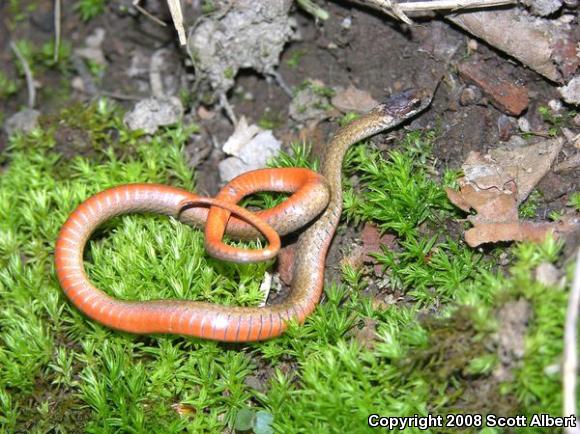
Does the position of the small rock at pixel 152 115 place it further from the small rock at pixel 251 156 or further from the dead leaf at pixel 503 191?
the dead leaf at pixel 503 191

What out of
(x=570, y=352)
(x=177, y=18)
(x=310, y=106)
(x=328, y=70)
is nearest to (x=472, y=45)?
(x=328, y=70)

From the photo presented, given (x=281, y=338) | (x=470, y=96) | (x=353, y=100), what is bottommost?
(x=281, y=338)

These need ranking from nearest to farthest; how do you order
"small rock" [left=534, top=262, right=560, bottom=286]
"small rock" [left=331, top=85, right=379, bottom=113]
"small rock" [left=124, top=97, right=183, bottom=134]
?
"small rock" [left=534, top=262, right=560, bottom=286], "small rock" [left=331, top=85, right=379, bottom=113], "small rock" [left=124, top=97, right=183, bottom=134]

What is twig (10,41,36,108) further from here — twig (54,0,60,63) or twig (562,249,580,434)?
twig (562,249,580,434)

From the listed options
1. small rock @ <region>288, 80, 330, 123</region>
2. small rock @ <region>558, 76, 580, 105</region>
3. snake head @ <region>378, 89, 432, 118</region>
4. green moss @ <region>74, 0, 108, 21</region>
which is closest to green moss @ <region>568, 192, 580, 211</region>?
small rock @ <region>558, 76, 580, 105</region>

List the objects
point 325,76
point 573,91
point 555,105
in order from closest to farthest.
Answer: point 573,91
point 555,105
point 325,76

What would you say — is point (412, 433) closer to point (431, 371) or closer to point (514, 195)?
point (431, 371)

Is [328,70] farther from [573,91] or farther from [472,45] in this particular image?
[573,91]

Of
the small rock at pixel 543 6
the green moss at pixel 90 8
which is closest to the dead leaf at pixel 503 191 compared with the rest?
the small rock at pixel 543 6
